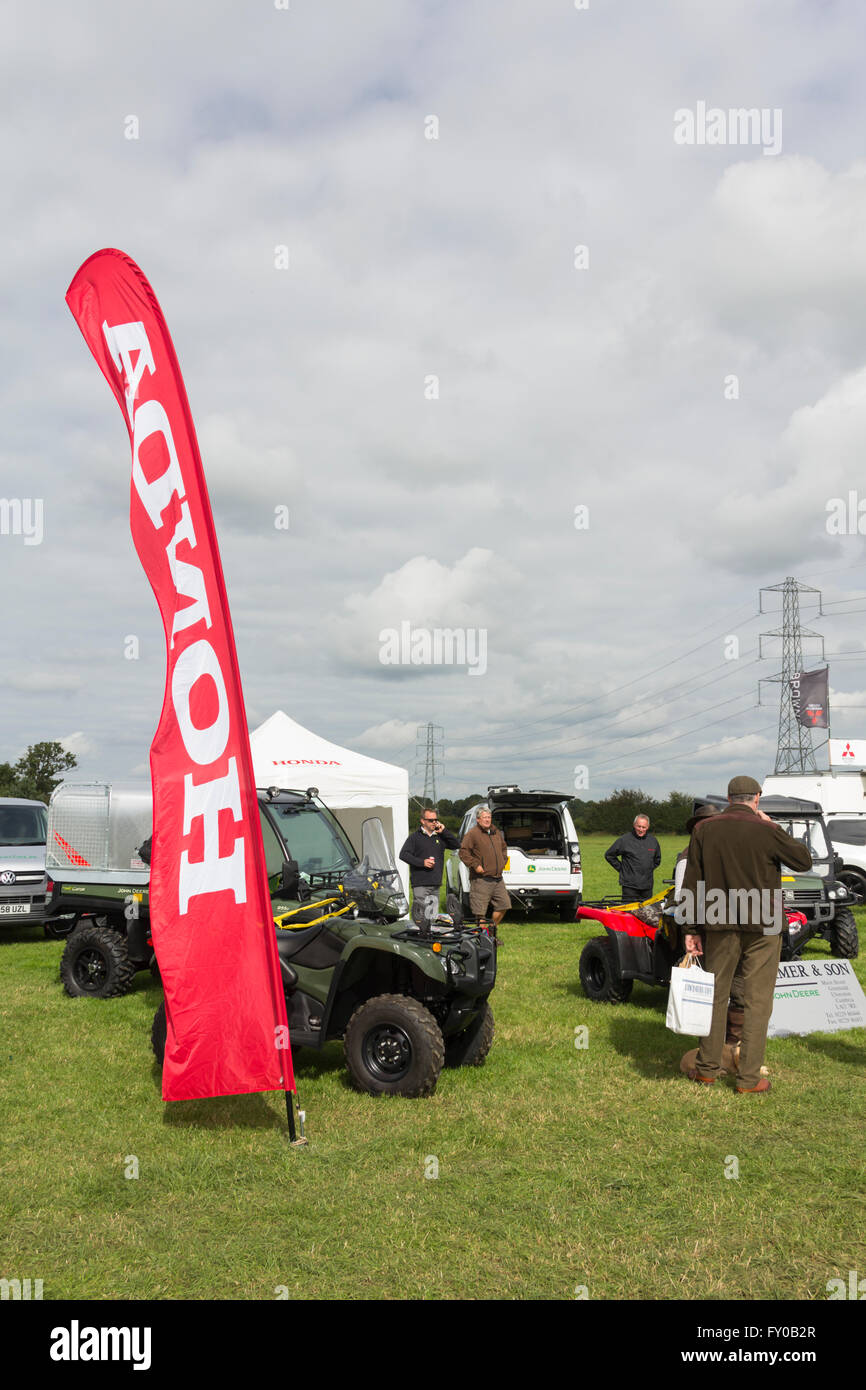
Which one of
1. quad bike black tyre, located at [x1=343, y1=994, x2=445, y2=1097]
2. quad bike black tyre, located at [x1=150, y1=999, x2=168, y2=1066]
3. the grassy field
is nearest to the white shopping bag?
the grassy field

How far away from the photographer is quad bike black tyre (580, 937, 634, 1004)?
9086 millimetres

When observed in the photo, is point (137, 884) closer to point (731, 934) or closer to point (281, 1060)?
point (281, 1060)

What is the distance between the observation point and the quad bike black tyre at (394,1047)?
241 inches

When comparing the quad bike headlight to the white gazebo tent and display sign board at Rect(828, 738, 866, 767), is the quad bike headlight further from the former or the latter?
display sign board at Rect(828, 738, 866, 767)

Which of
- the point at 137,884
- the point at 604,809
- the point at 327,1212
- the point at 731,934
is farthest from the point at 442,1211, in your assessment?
the point at 604,809

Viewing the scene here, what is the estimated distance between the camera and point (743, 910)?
6348mm

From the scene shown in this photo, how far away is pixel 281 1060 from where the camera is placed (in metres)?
5.29

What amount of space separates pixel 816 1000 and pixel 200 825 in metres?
5.11

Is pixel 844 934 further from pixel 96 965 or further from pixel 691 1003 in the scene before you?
pixel 96 965

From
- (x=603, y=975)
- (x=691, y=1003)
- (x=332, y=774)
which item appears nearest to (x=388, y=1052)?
(x=691, y=1003)

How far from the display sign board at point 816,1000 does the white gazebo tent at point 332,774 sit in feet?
25.9

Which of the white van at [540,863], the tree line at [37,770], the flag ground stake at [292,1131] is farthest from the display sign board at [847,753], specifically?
the tree line at [37,770]
